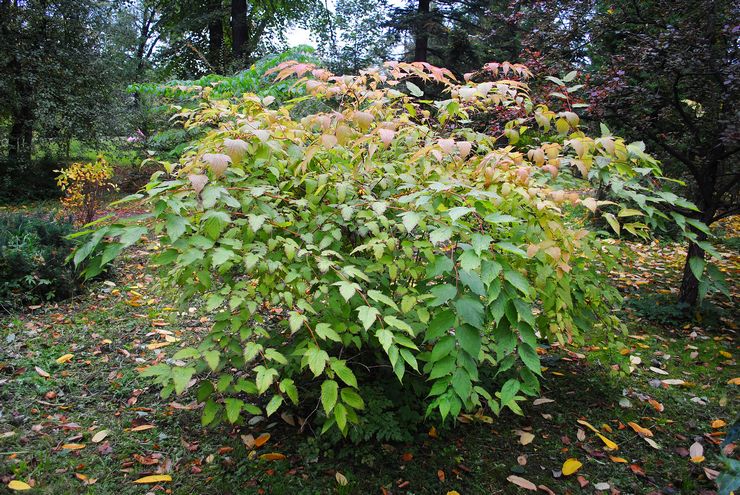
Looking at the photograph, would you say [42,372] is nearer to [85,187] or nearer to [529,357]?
[529,357]

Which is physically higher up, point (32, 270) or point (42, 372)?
point (32, 270)

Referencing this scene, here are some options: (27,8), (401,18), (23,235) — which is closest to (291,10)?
(401,18)

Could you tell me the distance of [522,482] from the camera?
6.61ft

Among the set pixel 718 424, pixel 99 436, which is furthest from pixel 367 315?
pixel 718 424

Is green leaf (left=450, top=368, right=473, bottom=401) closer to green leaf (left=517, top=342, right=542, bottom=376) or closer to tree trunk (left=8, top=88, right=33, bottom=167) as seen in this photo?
green leaf (left=517, top=342, right=542, bottom=376)

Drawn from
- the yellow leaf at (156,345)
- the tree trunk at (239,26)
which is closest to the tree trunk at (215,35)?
the tree trunk at (239,26)

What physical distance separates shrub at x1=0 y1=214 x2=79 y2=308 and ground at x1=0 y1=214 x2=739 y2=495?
386mm

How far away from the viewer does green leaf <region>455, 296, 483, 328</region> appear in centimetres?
123

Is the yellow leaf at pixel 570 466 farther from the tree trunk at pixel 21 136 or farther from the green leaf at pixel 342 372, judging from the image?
the tree trunk at pixel 21 136

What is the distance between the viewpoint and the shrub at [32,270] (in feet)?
12.0

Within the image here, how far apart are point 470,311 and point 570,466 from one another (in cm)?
138

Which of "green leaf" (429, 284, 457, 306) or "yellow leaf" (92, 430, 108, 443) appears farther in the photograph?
"yellow leaf" (92, 430, 108, 443)

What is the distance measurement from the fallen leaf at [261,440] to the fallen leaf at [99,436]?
770mm

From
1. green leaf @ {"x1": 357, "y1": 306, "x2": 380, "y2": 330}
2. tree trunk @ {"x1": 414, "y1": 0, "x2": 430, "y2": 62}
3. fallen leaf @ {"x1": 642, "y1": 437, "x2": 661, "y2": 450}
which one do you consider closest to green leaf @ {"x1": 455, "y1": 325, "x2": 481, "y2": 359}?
green leaf @ {"x1": 357, "y1": 306, "x2": 380, "y2": 330}
